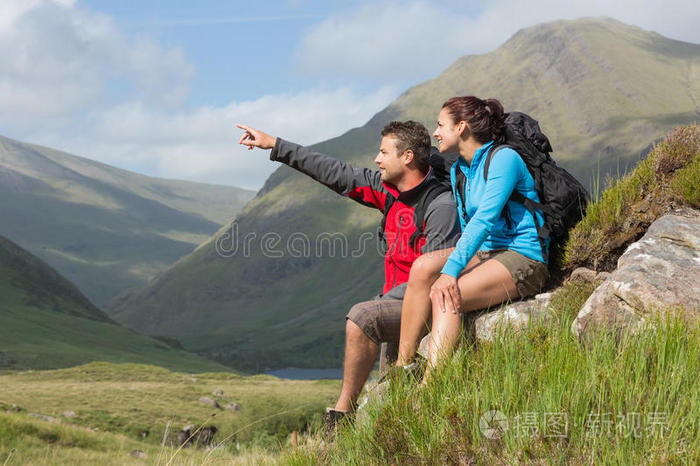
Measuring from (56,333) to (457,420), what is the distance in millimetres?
91421

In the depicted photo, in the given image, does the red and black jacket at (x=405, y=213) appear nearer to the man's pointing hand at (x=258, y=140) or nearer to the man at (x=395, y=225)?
the man at (x=395, y=225)

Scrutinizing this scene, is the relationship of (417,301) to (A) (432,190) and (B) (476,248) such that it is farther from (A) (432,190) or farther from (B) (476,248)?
(A) (432,190)

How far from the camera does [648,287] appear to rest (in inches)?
234

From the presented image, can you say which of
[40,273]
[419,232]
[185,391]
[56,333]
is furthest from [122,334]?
[419,232]

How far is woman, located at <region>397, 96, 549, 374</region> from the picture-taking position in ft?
19.6

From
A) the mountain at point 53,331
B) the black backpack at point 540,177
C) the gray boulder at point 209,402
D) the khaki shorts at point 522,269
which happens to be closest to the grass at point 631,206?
the black backpack at point 540,177

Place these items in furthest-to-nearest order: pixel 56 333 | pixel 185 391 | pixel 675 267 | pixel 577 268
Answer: pixel 56 333 < pixel 185 391 < pixel 577 268 < pixel 675 267

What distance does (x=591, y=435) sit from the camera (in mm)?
4227

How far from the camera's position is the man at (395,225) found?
256 inches

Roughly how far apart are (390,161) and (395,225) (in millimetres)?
744

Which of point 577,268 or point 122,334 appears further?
point 122,334

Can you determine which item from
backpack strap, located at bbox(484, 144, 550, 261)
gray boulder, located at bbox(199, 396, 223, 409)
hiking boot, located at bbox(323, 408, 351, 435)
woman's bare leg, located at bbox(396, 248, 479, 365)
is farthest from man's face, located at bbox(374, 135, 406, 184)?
gray boulder, located at bbox(199, 396, 223, 409)

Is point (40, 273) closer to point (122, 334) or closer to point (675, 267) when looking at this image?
point (122, 334)

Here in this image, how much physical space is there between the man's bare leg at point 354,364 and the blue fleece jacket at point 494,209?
3.89 ft
